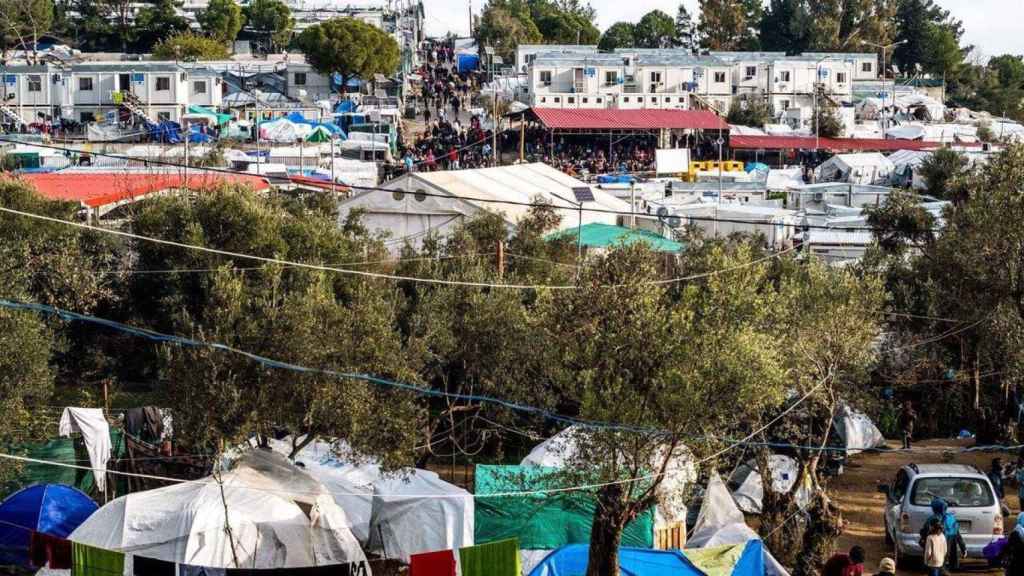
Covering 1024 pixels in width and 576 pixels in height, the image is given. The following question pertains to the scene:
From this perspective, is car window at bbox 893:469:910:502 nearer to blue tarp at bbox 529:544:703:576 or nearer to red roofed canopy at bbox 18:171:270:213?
blue tarp at bbox 529:544:703:576

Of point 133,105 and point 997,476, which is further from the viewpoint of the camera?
point 133,105

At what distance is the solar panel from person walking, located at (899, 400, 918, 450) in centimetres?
1546

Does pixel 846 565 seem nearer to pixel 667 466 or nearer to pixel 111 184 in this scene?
pixel 667 466

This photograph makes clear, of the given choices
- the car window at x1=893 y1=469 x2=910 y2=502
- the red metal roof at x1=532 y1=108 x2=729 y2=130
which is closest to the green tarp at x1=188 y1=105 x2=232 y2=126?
the red metal roof at x1=532 y1=108 x2=729 y2=130

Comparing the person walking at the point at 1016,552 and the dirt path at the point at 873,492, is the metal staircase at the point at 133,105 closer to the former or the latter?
the dirt path at the point at 873,492

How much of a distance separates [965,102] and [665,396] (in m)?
97.1

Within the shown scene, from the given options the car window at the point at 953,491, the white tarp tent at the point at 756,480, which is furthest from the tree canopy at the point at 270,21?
the car window at the point at 953,491

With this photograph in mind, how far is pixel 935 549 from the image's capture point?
15.3m

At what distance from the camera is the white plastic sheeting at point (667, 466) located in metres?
14.9

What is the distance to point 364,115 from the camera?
7000 cm

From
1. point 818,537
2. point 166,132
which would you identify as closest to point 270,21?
point 166,132

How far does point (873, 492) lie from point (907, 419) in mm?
3156

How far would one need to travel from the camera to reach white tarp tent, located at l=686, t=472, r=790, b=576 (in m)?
16.3

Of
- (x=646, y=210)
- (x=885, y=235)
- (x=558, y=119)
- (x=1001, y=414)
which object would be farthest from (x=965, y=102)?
(x=1001, y=414)
